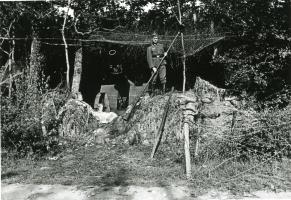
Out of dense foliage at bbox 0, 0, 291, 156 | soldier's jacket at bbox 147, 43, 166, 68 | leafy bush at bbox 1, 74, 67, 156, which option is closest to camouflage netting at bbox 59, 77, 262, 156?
dense foliage at bbox 0, 0, 291, 156

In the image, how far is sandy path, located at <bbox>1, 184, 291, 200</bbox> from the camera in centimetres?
598

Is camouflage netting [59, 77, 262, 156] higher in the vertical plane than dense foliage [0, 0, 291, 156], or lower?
lower

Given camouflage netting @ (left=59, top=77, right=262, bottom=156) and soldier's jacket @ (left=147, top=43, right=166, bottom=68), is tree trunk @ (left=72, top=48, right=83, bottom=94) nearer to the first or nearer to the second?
camouflage netting @ (left=59, top=77, right=262, bottom=156)

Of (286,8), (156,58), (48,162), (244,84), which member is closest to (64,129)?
(48,162)

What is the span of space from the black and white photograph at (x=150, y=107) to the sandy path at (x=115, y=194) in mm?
21

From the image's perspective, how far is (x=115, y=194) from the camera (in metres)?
6.17

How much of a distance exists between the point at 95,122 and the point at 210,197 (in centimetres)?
657

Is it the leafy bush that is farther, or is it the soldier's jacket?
the soldier's jacket

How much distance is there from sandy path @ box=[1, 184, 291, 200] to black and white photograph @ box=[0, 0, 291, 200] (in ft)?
0.07

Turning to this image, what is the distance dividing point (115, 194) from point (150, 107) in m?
4.82

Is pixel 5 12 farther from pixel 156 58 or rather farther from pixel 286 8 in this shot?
pixel 286 8

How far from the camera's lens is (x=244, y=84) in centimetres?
1120

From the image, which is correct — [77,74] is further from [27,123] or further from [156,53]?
[27,123]

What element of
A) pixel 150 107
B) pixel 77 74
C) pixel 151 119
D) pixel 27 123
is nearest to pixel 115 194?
pixel 27 123
